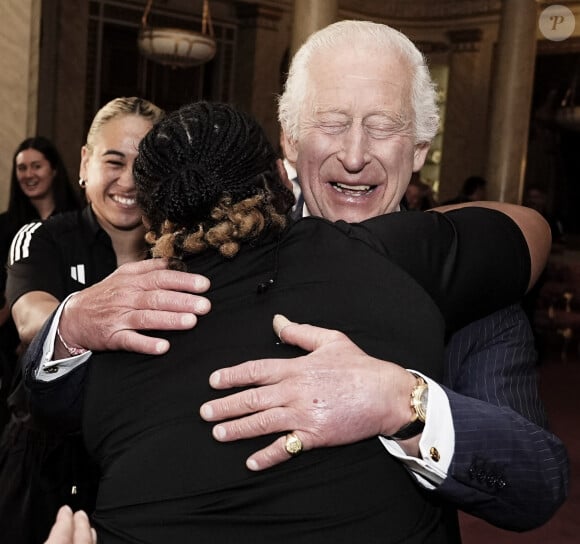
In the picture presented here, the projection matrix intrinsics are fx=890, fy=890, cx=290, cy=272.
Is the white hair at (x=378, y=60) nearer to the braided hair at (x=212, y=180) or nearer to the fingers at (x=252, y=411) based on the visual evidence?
the braided hair at (x=212, y=180)

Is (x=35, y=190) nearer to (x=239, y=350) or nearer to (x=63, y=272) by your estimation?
(x=63, y=272)

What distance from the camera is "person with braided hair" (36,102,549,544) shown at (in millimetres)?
1154

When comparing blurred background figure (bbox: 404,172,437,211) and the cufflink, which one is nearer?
the cufflink

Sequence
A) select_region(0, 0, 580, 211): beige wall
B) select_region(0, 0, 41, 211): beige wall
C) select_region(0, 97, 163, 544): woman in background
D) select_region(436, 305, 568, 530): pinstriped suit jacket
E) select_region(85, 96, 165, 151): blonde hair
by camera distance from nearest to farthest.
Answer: select_region(436, 305, 568, 530): pinstriped suit jacket
select_region(0, 97, 163, 544): woman in background
select_region(85, 96, 165, 151): blonde hair
select_region(0, 0, 41, 211): beige wall
select_region(0, 0, 580, 211): beige wall

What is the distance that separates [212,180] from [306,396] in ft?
1.05

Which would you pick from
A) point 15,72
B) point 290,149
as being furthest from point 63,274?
point 15,72

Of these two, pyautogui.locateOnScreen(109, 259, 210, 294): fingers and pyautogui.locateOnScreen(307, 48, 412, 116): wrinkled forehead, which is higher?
pyautogui.locateOnScreen(307, 48, 412, 116): wrinkled forehead

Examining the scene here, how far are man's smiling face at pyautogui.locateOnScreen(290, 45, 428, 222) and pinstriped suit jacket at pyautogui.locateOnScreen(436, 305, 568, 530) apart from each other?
1.77ft

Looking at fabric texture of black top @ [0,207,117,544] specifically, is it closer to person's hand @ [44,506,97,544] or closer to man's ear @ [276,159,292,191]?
person's hand @ [44,506,97,544]

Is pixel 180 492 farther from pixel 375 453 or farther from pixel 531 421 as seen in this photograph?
pixel 531 421

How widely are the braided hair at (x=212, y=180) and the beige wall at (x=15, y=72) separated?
3694 millimetres

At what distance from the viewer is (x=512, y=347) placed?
4.99ft

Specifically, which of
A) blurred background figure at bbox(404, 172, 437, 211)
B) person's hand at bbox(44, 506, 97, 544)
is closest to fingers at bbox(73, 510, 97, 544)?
person's hand at bbox(44, 506, 97, 544)

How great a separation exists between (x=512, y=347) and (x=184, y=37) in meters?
Answer: 8.09
